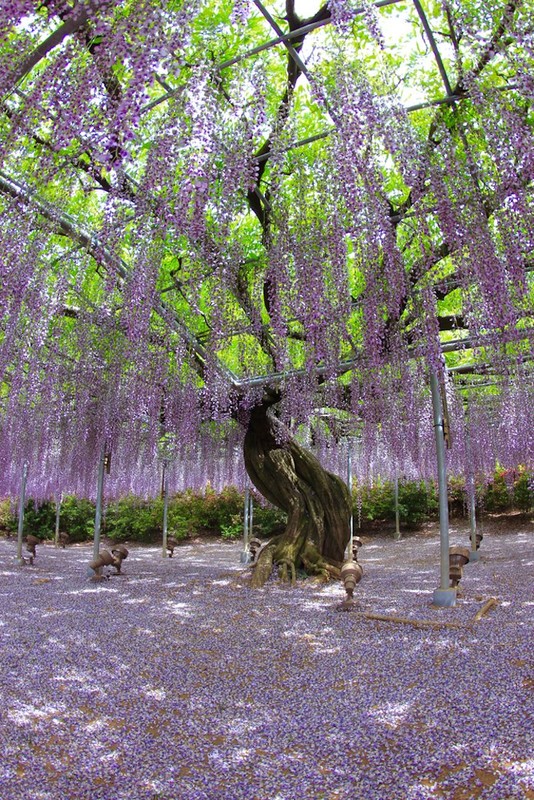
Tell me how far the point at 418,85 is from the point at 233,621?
12.5 feet

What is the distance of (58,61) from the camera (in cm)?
241

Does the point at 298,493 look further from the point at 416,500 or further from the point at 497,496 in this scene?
the point at 497,496

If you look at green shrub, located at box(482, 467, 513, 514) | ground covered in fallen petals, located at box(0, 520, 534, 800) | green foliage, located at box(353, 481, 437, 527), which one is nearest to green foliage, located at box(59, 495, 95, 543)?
green foliage, located at box(353, 481, 437, 527)

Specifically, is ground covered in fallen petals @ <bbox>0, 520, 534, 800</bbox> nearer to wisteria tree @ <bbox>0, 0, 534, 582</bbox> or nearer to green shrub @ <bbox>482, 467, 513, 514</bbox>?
wisteria tree @ <bbox>0, 0, 534, 582</bbox>

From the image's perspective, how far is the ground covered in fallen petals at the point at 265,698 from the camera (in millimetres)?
2098

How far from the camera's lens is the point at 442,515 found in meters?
5.18

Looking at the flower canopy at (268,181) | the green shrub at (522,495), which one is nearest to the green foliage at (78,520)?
the flower canopy at (268,181)

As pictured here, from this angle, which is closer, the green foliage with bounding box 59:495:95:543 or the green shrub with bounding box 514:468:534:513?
the green shrub with bounding box 514:468:534:513

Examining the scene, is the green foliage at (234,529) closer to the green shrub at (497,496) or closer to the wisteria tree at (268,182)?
the green shrub at (497,496)

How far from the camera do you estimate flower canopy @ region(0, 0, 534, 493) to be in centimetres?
261

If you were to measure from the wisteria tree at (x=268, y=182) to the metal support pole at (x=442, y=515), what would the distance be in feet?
1.12

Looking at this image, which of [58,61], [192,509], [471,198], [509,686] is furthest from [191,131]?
[192,509]

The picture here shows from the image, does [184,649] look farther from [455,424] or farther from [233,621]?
[455,424]

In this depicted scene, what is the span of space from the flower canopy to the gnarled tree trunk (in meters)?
0.86
